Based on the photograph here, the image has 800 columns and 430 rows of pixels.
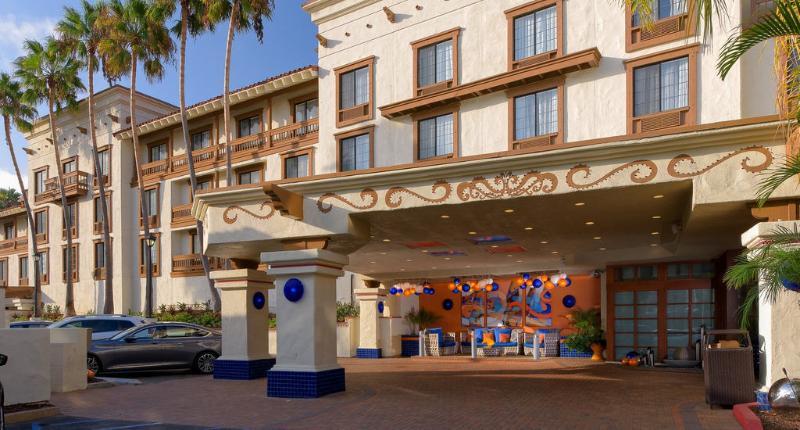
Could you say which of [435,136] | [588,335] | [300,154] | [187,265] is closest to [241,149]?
[300,154]

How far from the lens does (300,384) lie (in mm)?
11977

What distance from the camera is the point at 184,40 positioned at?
24.9 meters

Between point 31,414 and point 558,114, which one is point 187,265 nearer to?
point 31,414

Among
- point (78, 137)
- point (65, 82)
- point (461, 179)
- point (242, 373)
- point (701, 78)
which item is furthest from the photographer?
point (78, 137)

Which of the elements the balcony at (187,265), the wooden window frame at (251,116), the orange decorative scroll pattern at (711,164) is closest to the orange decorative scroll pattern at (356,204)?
the orange decorative scroll pattern at (711,164)

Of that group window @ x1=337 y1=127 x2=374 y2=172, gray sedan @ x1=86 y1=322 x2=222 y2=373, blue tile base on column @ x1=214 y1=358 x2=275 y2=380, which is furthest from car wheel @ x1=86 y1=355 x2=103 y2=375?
window @ x1=337 y1=127 x2=374 y2=172

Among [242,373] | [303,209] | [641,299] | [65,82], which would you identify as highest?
[65,82]

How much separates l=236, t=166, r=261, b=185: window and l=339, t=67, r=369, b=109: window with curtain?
824 centimetres

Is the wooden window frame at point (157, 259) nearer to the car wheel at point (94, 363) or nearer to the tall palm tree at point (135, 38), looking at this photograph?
the tall palm tree at point (135, 38)

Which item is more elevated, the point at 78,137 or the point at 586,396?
the point at 78,137

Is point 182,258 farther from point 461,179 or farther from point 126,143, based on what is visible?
point 461,179

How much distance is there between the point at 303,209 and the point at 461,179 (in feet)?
10.9

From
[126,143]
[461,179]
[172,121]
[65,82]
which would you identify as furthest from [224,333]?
[65,82]

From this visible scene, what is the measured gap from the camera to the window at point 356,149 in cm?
1955
